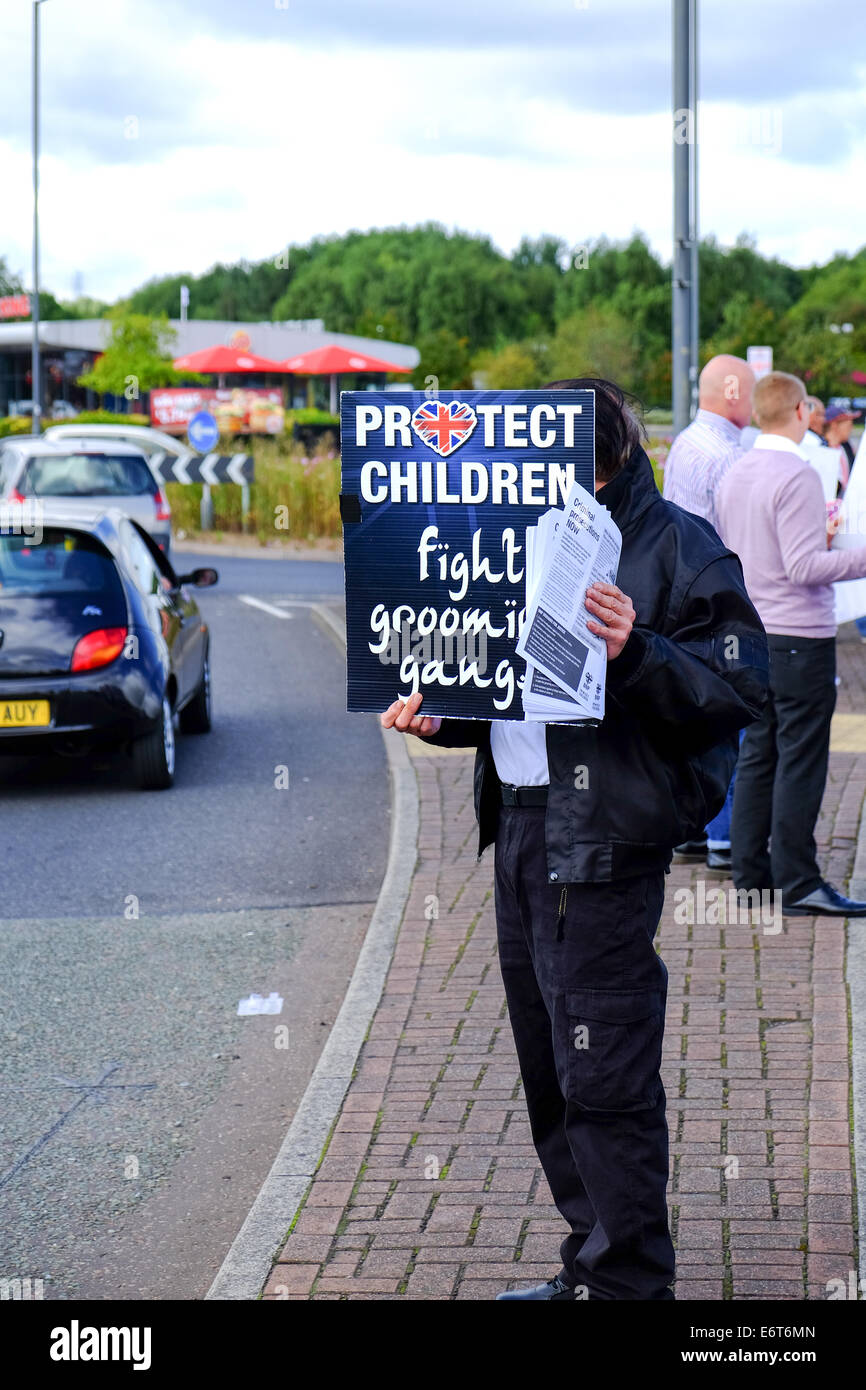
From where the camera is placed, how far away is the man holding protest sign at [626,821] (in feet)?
10.1

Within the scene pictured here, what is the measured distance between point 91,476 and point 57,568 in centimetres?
949

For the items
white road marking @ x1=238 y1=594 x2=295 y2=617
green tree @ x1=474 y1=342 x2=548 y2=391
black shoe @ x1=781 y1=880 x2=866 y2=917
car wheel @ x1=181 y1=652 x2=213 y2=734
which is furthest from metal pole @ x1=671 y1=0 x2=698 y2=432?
green tree @ x1=474 y1=342 x2=548 y2=391

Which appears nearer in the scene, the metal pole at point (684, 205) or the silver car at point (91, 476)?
the metal pole at point (684, 205)

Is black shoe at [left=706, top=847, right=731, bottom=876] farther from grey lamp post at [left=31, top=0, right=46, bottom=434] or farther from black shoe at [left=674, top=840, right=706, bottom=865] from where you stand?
grey lamp post at [left=31, top=0, right=46, bottom=434]

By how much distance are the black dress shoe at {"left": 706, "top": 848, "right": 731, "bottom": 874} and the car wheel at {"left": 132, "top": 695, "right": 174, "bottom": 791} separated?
10.9ft

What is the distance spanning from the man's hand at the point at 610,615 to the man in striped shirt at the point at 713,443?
4066 millimetres

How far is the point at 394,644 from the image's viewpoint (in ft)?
9.94

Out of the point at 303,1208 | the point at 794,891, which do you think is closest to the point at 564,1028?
the point at 303,1208

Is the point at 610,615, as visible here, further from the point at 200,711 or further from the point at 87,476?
the point at 87,476

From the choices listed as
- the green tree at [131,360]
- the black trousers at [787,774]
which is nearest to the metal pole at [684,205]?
the black trousers at [787,774]

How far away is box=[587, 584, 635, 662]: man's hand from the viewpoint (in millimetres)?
2824

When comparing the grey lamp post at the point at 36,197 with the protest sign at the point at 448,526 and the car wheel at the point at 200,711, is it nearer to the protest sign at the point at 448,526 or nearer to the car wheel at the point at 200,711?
the car wheel at the point at 200,711

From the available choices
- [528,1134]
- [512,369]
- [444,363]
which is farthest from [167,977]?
[512,369]

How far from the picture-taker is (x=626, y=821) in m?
3.08
